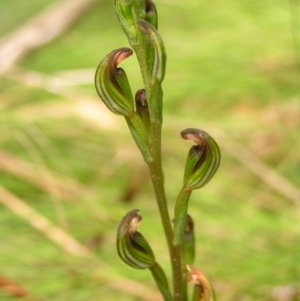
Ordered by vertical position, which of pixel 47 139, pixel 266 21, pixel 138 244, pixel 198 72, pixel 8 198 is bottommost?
pixel 138 244

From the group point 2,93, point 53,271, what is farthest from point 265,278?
point 2,93

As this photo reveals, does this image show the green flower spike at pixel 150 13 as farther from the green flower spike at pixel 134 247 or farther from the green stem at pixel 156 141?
the green flower spike at pixel 134 247

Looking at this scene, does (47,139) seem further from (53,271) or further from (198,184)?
(198,184)

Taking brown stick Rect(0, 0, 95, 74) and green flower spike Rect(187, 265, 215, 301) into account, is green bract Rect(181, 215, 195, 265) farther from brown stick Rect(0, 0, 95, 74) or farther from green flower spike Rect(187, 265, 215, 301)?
brown stick Rect(0, 0, 95, 74)

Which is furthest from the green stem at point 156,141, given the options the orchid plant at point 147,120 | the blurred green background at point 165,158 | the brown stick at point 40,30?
the brown stick at point 40,30

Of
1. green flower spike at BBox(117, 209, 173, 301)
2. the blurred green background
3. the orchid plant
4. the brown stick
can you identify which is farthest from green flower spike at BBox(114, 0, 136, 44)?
the brown stick

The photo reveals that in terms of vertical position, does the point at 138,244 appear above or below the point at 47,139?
below

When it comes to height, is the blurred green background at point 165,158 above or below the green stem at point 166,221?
above

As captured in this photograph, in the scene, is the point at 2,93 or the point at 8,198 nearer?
the point at 8,198
